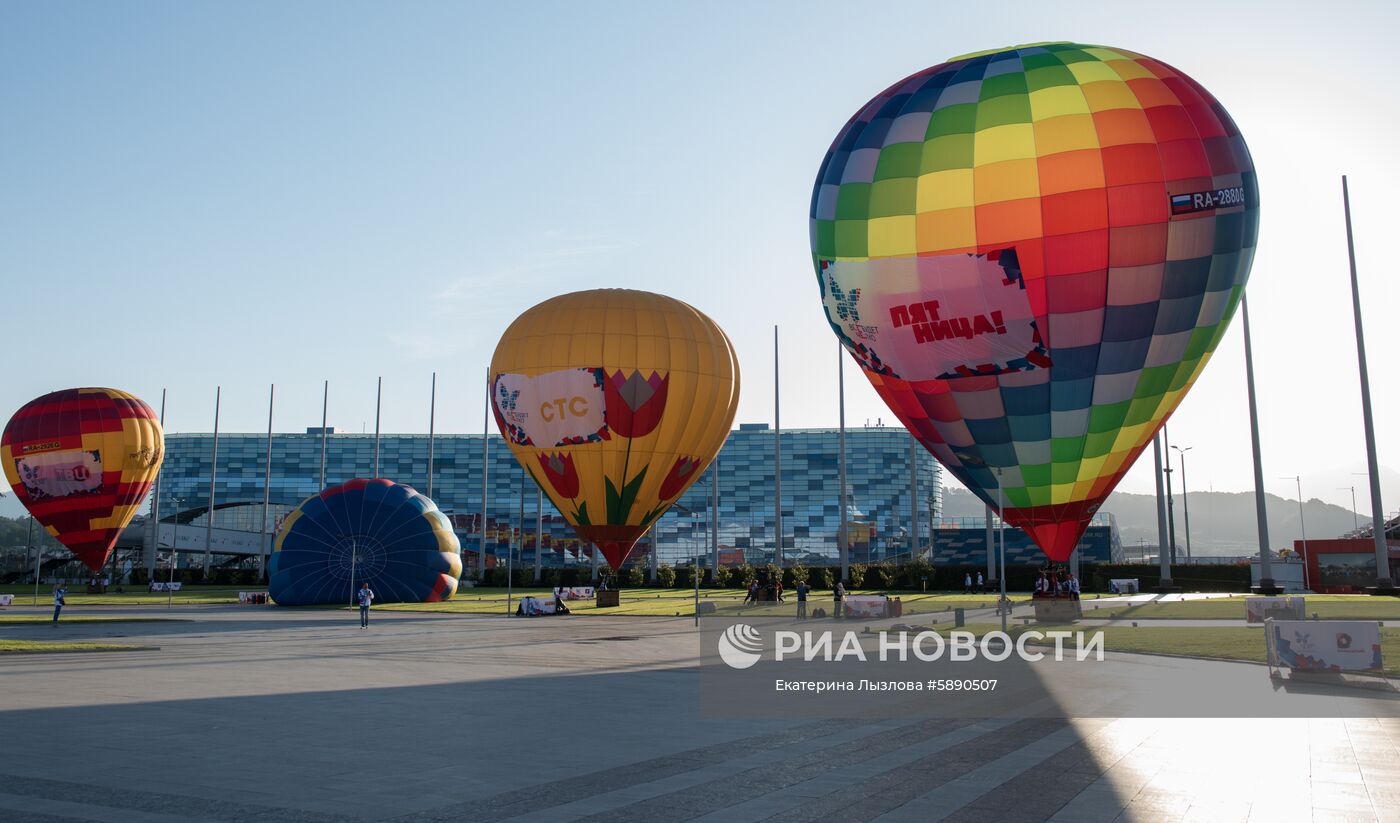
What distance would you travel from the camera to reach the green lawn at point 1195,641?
22.5 m

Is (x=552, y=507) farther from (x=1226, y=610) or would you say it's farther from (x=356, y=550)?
(x=1226, y=610)

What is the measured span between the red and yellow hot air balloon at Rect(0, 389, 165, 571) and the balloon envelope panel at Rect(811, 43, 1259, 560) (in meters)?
53.3

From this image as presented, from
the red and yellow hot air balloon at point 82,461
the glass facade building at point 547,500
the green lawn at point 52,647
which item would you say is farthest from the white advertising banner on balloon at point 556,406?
the glass facade building at point 547,500

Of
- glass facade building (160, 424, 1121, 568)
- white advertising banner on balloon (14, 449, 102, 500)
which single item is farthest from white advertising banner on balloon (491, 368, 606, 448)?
glass facade building (160, 424, 1121, 568)

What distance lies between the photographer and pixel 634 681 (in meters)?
20.0

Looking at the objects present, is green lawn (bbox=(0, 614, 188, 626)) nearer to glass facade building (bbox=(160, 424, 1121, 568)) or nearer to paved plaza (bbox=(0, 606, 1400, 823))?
paved plaza (bbox=(0, 606, 1400, 823))

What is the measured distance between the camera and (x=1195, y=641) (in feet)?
85.6

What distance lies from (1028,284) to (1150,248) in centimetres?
287

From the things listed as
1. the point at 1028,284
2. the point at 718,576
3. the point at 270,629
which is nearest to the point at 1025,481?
the point at 1028,284

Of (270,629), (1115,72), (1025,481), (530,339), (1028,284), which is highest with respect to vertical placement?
(1115,72)

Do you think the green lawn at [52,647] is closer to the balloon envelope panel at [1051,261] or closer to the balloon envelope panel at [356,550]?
the balloon envelope panel at [1051,261]

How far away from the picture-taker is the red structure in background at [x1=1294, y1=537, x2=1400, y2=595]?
69625 mm

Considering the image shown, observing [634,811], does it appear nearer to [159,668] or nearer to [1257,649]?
[159,668]

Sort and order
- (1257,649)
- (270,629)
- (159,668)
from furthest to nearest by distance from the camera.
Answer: (270,629)
(1257,649)
(159,668)
